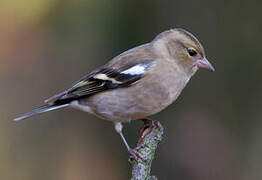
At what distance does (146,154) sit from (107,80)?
47.7 inches

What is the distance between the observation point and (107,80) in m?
4.89

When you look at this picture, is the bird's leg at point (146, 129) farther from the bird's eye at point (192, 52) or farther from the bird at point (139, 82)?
the bird's eye at point (192, 52)

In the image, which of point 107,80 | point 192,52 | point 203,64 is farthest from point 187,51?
point 107,80

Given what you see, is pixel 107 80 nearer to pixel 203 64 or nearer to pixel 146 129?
pixel 146 129

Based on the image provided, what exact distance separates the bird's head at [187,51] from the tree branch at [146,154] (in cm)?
88

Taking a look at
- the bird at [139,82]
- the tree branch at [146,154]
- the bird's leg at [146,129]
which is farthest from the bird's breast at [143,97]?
the tree branch at [146,154]

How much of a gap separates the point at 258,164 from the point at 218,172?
739mm

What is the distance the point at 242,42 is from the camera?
718 cm

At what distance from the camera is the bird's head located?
499cm

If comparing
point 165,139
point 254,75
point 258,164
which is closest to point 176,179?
point 165,139

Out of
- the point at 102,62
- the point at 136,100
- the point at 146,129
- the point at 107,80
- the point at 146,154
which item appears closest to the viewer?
the point at 146,154

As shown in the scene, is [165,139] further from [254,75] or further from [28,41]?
[28,41]

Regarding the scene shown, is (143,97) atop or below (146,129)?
atop

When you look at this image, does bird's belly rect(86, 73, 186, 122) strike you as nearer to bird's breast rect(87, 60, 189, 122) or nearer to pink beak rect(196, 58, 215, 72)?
bird's breast rect(87, 60, 189, 122)
